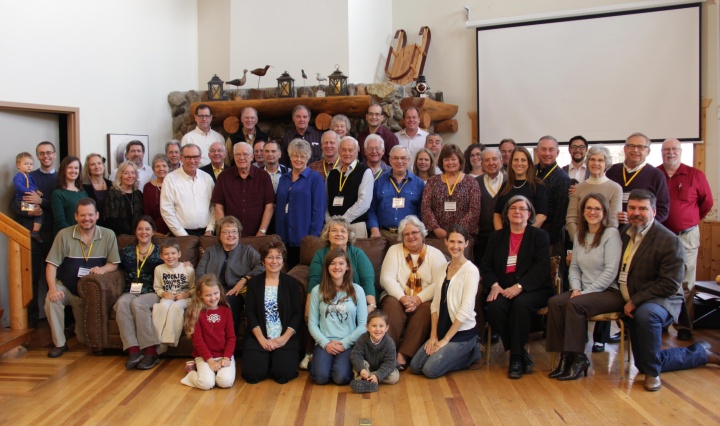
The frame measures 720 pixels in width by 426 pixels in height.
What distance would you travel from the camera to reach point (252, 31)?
814 centimetres

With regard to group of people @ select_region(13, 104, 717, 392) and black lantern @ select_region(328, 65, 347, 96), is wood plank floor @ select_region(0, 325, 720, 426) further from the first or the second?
black lantern @ select_region(328, 65, 347, 96)

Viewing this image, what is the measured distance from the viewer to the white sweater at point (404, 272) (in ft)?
15.2

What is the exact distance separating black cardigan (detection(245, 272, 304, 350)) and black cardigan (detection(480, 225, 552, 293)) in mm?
1336

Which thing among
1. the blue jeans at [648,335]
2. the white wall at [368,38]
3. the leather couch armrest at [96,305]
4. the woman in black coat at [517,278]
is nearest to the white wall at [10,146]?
the leather couch armrest at [96,305]

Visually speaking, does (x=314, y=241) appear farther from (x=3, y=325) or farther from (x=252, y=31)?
(x=252, y=31)

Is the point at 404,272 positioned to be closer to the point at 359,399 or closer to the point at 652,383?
the point at 359,399

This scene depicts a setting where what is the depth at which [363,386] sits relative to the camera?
13.3 feet

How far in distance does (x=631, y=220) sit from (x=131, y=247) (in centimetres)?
361

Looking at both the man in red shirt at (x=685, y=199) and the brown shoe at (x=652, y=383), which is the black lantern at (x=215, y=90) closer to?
the man in red shirt at (x=685, y=199)

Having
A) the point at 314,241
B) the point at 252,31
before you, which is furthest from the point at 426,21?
the point at 314,241

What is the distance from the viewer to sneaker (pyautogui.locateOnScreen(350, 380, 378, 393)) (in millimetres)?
4059

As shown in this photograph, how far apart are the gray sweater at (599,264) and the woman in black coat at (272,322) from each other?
1910 mm

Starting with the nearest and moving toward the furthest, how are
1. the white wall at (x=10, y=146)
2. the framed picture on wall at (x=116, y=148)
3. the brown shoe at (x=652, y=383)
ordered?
1. the brown shoe at (x=652, y=383)
2. the white wall at (x=10, y=146)
3. the framed picture on wall at (x=116, y=148)

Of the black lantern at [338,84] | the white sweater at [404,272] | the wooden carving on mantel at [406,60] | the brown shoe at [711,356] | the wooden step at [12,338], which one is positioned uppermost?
the wooden carving on mantel at [406,60]
